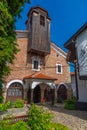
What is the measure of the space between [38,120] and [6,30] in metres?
6.58

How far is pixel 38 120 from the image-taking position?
4.54 metres

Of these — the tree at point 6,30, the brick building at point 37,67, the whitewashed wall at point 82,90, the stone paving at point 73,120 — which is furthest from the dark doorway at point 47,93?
the tree at point 6,30

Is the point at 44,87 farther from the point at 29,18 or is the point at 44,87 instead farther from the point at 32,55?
the point at 29,18

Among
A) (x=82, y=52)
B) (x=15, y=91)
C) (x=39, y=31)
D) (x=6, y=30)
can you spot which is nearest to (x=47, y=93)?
(x=15, y=91)

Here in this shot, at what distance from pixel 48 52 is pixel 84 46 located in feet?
30.8

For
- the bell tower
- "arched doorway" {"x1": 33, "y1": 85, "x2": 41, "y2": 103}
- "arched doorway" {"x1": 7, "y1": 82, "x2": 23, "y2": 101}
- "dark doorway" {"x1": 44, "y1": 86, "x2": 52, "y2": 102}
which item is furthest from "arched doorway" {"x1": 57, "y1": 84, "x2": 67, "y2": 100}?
"arched doorway" {"x1": 7, "y1": 82, "x2": 23, "y2": 101}

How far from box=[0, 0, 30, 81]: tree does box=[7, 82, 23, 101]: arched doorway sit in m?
9.56

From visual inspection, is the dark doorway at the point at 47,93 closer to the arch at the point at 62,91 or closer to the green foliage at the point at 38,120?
the arch at the point at 62,91

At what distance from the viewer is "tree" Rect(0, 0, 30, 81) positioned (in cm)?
720

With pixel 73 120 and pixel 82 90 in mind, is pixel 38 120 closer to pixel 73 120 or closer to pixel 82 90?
pixel 73 120

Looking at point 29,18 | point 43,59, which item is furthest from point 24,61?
point 29,18

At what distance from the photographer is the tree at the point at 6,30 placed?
7.20 metres

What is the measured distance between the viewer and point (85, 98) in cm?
1188

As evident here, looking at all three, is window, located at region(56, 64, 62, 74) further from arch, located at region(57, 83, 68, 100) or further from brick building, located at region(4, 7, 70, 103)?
arch, located at region(57, 83, 68, 100)
